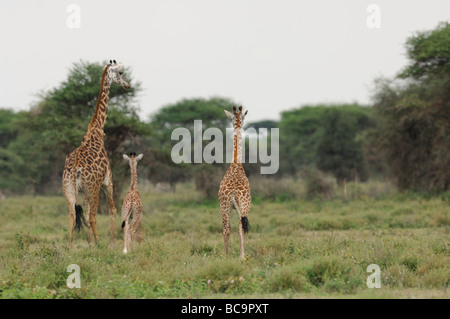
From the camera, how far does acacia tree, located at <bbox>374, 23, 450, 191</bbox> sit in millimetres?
19688

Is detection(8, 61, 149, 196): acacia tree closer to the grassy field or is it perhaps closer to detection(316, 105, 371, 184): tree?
the grassy field

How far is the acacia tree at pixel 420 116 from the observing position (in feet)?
64.6

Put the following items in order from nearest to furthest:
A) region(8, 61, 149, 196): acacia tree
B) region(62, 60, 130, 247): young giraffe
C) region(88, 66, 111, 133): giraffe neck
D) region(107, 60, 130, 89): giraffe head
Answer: region(62, 60, 130, 247): young giraffe
region(88, 66, 111, 133): giraffe neck
region(107, 60, 130, 89): giraffe head
region(8, 61, 149, 196): acacia tree

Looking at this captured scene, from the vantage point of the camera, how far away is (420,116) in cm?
1962

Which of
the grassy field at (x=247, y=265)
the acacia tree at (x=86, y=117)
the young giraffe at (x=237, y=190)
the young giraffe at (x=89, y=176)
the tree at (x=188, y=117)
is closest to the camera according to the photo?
the grassy field at (x=247, y=265)

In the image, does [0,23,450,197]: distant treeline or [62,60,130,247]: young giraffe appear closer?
[62,60,130,247]: young giraffe

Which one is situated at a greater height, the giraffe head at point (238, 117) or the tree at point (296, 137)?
the tree at point (296, 137)

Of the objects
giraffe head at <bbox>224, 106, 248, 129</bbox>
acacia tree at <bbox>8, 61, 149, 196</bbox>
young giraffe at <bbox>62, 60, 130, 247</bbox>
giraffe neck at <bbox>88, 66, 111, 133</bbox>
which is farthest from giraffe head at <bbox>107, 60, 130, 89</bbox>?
acacia tree at <bbox>8, 61, 149, 196</bbox>

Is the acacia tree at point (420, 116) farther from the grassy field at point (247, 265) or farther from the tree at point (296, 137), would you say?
the tree at point (296, 137)

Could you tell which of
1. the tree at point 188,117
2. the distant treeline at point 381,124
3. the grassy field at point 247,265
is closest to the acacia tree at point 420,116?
the distant treeline at point 381,124

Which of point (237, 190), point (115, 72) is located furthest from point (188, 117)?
point (237, 190)

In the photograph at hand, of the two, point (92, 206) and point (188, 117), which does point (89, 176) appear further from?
point (188, 117)
